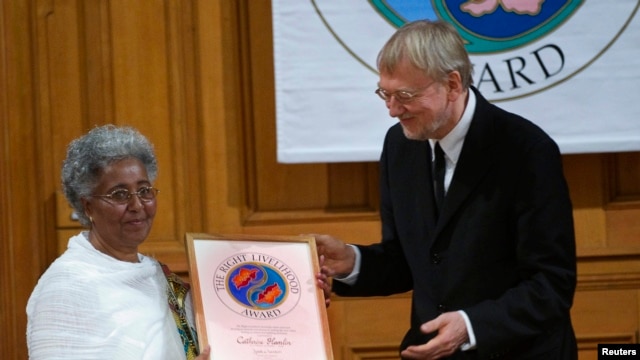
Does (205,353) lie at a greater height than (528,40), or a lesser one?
lesser

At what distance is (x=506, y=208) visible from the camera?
2621 millimetres

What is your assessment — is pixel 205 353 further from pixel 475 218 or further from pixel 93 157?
pixel 475 218

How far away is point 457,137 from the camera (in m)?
2.68

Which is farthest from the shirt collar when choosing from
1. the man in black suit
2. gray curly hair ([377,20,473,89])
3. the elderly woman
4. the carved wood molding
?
the carved wood molding

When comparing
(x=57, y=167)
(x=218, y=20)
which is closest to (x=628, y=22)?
(x=218, y=20)

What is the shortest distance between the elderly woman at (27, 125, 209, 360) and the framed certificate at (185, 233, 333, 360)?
0.12 metres

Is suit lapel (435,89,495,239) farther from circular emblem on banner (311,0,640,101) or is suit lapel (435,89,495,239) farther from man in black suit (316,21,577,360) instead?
circular emblem on banner (311,0,640,101)

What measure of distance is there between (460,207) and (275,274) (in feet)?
1.69

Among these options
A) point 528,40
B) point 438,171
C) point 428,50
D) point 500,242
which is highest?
point 528,40

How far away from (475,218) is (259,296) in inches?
23.5

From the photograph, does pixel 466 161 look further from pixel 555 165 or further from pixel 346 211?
pixel 346 211

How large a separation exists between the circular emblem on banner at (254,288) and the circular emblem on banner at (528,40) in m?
1.39

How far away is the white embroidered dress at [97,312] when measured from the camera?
2.60 meters
